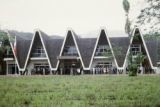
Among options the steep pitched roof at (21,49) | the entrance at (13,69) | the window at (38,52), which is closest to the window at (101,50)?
the window at (38,52)

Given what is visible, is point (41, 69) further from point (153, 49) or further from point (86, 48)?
point (153, 49)

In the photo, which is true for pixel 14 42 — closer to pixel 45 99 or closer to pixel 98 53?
pixel 98 53

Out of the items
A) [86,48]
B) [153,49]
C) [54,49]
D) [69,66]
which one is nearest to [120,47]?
[153,49]

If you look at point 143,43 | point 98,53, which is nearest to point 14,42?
point 98,53

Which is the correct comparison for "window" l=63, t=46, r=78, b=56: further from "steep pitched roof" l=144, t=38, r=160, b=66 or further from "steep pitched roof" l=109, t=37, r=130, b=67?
"steep pitched roof" l=144, t=38, r=160, b=66

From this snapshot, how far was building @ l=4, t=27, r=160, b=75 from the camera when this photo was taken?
1419 inches

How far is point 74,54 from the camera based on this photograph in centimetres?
3797

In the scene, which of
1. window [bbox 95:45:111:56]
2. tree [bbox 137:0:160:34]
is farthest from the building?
tree [bbox 137:0:160:34]

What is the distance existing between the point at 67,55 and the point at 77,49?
1.83 meters

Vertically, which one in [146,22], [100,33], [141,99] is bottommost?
[141,99]

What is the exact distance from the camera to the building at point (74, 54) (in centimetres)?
3603

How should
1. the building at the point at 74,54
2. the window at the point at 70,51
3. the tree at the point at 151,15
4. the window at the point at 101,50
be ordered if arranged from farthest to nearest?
the window at the point at 70,51
the window at the point at 101,50
the building at the point at 74,54
the tree at the point at 151,15

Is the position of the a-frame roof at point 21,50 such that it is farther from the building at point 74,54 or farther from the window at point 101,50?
the window at point 101,50

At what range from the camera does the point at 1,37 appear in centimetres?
2155
